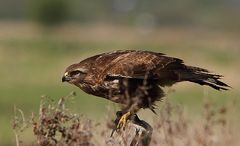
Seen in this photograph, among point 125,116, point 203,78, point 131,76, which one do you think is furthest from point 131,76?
point 203,78

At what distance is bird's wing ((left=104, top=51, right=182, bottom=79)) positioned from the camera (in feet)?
18.2

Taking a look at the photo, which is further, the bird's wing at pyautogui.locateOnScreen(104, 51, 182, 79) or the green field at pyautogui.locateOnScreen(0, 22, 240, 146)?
the green field at pyautogui.locateOnScreen(0, 22, 240, 146)

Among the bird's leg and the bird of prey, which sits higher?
the bird of prey

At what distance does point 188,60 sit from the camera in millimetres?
26672

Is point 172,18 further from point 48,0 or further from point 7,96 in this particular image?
point 7,96

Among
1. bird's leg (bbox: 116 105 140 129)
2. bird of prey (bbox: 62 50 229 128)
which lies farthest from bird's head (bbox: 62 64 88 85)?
bird's leg (bbox: 116 105 140 129)

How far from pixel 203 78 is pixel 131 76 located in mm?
478

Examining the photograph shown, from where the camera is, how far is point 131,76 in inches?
220

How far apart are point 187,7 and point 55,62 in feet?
552

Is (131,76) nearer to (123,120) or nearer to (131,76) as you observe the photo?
(131,76)

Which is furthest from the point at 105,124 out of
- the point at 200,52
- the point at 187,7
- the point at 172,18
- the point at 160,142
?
the point at 187,7

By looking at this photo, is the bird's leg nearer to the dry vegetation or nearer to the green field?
the dry vegetation

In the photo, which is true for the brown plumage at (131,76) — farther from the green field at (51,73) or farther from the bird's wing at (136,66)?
the green field at (51,73)

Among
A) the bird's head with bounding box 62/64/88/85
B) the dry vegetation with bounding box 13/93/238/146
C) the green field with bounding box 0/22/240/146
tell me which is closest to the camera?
the dry vegetation with bounding box 13/93/238/146
